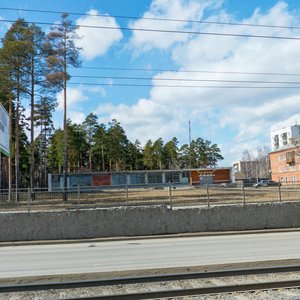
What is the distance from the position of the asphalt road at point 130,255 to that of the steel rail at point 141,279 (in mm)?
1505

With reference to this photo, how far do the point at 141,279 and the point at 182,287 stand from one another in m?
0.95

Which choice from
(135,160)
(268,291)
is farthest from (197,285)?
(135,160)

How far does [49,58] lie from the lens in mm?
33781

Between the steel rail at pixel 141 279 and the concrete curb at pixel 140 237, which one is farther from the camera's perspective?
the concrete curb at pixel 140 237

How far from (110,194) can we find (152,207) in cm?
222

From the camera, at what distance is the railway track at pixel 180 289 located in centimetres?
717

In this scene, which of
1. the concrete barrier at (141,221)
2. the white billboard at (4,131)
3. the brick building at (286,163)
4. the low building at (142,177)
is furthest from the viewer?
the brick building at (286,163)

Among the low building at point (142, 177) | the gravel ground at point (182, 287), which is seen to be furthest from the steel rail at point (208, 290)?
the low building at point (142, 177)

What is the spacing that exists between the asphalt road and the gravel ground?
70.5 inches

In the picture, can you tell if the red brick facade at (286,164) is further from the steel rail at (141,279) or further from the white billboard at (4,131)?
the steel rail at (141,279)

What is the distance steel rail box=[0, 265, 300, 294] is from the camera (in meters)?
7.96

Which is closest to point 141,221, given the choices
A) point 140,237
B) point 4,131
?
point 140,237

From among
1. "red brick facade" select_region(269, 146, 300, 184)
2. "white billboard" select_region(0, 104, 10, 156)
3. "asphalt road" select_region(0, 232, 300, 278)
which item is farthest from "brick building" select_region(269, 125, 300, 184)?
"asphalt road" select_region(0, 232, 300, 278)

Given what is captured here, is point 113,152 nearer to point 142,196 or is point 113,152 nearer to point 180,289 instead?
point 142,196
